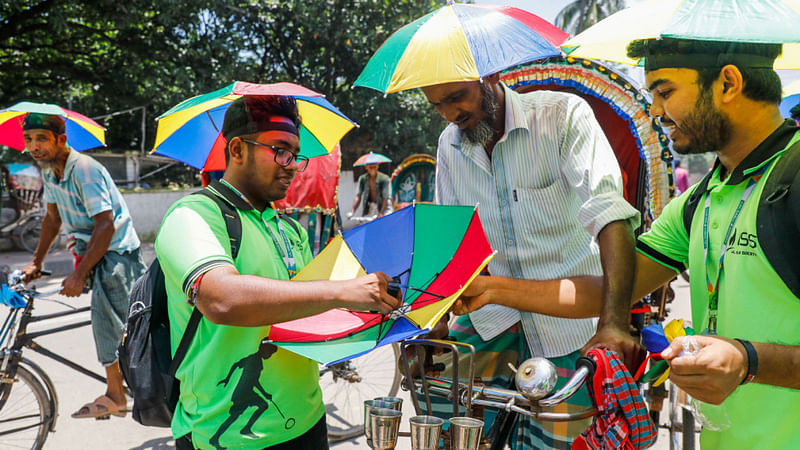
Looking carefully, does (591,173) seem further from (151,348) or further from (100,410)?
(100,410)

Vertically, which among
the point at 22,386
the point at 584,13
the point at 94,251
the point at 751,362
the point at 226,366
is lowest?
the point at 22,386

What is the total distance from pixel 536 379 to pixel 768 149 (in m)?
0.74

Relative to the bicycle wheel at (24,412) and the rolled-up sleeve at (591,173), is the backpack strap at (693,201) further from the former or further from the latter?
the bicycle wheel at (24,412)

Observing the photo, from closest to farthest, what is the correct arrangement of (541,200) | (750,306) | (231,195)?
(750,306)
(231,195)
(541,200)

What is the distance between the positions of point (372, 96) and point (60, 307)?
10570 millimetres

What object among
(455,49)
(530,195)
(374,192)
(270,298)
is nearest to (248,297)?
(270,298)

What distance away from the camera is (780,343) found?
1.30 metres

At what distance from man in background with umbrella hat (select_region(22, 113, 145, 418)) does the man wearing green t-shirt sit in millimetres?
3455

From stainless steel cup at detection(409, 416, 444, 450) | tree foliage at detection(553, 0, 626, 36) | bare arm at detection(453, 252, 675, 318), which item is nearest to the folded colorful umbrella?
bare arm at detection(453, 252, 675, 318)

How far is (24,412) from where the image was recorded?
354cm

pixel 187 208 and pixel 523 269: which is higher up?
pixel 187 208

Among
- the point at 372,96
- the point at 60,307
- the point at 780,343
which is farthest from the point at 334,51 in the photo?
the point at 780,343

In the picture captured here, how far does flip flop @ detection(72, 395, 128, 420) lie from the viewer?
3.69m

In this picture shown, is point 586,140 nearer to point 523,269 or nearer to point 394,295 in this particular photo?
point 523,269
